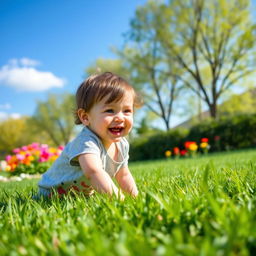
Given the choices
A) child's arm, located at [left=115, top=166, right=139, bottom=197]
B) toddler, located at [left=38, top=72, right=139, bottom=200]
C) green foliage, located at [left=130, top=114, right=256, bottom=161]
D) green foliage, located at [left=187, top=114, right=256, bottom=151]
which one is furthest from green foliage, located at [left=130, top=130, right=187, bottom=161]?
toddler, located at [left=38, top=72, right=139, bottom=200]

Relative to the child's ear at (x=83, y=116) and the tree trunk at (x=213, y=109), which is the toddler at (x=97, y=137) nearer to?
the child's ear at (x=83, y=116)

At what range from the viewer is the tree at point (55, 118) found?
50.4 m

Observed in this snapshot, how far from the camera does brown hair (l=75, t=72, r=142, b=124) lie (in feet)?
6.85

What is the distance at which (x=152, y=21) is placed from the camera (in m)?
27.2

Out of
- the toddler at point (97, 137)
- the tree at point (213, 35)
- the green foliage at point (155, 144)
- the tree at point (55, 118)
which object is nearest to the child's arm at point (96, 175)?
the toddler at point (97, 137)

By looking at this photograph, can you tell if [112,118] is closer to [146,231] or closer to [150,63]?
[146,231]

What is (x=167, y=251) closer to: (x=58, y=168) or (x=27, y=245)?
(x=27, y=245)

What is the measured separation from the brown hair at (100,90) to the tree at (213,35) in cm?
2373

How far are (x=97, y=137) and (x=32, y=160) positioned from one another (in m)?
6.43

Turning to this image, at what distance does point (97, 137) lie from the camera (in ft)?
7.04

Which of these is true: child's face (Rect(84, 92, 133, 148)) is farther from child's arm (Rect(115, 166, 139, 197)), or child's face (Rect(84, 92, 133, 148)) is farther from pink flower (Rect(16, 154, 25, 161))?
pink flower (Rect(16, 154, 25, 161))

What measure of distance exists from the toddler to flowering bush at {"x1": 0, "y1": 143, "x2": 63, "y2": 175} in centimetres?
550

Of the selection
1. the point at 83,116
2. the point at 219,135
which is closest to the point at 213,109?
the point at 219,135

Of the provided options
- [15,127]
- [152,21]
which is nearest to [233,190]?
[152,21]
